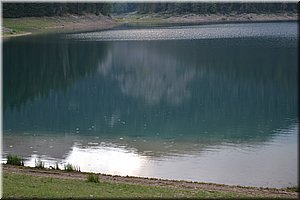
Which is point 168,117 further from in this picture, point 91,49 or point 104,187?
point 91,49

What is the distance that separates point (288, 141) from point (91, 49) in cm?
5870

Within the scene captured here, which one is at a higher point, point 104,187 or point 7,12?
point 7,12

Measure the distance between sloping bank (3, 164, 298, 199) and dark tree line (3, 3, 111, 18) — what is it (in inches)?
4726

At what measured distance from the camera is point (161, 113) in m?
37.5

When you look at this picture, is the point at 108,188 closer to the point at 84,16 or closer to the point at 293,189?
the point at 293,189

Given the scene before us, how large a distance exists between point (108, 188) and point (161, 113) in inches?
837

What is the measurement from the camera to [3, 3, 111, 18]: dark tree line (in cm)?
13396

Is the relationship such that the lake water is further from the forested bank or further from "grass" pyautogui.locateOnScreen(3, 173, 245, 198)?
the forested bank

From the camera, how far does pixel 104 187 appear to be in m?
16.7

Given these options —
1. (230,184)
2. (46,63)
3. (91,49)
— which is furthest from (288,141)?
(91,49)

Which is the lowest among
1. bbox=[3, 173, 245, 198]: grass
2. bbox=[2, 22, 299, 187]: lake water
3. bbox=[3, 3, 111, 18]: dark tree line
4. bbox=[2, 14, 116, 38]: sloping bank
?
bbox=[2, 22, 299, 187]: lake water


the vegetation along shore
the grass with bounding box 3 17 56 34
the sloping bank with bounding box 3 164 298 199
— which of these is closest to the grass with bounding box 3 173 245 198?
the sloping bank with bounding box 3 164 298 199

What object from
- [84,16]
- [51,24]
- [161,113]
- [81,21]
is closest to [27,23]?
[51,24]

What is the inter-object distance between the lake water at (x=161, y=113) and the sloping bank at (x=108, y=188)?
2.88 metres
